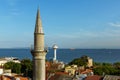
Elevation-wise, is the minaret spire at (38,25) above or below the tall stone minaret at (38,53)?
above

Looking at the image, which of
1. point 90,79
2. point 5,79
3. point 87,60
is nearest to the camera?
point 5,79

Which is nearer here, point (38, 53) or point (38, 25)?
point (38, 25)

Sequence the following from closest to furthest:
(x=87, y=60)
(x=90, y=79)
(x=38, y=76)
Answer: (x=38, y=76) → (x=90, y=79) → (x=87, y=60)

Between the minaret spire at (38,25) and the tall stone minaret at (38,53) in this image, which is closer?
the tall stone minaret at (38,53)

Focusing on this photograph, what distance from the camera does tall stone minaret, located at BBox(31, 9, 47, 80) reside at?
62.1 ft

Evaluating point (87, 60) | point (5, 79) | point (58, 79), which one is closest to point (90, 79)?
point (58, 79)

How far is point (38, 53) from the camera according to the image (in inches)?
769

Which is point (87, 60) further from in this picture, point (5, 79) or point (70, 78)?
point (5, 79)

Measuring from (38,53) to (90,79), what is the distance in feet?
87.6

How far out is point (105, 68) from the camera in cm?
6712

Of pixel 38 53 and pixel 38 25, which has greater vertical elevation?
pixel 38 25

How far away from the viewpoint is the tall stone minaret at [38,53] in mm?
18931

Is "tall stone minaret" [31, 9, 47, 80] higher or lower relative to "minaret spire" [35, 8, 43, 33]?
lower

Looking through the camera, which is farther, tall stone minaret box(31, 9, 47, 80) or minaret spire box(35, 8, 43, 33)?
minaret spire box(35, 8, 43, 33)
